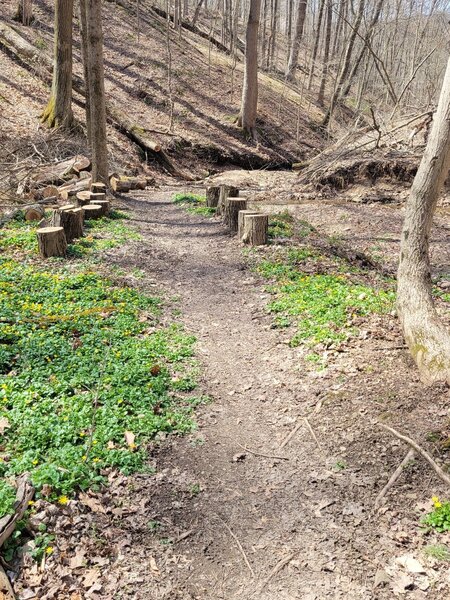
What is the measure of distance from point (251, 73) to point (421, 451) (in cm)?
2230

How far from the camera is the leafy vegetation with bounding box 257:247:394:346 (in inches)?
242

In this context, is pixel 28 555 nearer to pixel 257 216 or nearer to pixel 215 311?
pixel 215 311

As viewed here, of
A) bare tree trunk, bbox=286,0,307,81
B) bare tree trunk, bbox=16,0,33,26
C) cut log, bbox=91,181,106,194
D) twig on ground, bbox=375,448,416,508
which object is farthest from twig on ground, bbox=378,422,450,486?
bare tree trunk, bbox=286,0,307,81

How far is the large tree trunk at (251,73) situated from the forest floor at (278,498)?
19914 millimetres

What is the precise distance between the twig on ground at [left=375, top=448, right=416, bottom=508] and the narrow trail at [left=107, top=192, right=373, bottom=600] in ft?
1.19

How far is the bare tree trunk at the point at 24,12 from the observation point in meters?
24.9

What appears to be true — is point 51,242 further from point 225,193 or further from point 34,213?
point 225,193

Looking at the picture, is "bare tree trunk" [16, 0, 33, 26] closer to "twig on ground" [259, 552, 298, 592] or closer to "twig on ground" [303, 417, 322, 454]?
"twig on ground" [303, 417, 322, 454]

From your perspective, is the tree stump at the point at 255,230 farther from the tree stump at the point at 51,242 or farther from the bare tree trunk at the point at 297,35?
the bare tree trunk at the point at 297,35

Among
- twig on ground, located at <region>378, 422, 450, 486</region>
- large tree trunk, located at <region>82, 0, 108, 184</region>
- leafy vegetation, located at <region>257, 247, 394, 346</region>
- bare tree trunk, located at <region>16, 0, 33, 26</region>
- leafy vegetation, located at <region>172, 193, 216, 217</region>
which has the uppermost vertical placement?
bare tree trunk, located at <region>16, 0, 33, 26</region>

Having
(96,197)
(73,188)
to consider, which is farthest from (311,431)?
(73,188)

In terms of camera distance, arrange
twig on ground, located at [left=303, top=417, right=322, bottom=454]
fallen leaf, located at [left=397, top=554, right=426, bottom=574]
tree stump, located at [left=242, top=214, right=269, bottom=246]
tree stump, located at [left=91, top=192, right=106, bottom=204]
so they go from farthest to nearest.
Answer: tree stump, located at [left=91, top=192, right=106, bottom=204]
tree stump, located at [left=242, top=214, right=269, bottom=246]
twig on ground, located at [left=303, top=417, right=322, bottom=454]
fallen leaf, located at [left=397, top=554, right=426, bottom=574]

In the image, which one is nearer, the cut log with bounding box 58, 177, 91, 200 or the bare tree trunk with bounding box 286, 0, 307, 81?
the cut log with bounding box 58, 177, 91, 200

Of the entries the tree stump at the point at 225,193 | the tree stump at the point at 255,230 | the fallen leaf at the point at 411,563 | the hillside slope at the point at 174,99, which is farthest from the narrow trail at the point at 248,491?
the hillside slope at the point at 174,99
